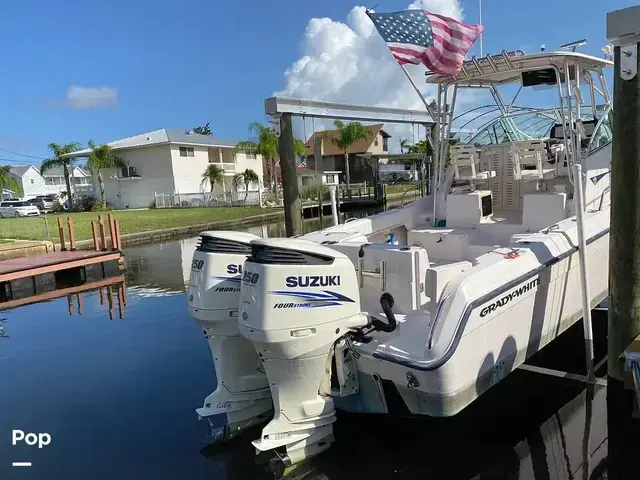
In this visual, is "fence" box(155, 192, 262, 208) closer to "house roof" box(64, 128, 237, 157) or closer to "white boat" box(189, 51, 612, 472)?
"house roof" box(64, 128, 237, 157)

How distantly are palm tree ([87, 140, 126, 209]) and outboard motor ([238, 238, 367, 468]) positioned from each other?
114ft

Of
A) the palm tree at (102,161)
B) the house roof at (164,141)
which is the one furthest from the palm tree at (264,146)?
the palm tree at (102,161)

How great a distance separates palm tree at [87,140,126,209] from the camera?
35062mm

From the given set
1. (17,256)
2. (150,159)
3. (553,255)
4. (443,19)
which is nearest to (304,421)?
(553,255)

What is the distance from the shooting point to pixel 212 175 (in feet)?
118

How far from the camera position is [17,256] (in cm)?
1319

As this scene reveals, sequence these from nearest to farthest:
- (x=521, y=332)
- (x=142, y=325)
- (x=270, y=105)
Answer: (x=521, y=332) < (x=270, y=105) < (x=142, y=325)

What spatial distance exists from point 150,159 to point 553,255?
34116 millimetres

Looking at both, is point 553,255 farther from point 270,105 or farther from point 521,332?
point 270,105

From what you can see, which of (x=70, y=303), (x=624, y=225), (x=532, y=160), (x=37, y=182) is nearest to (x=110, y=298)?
(x=70, y=303)

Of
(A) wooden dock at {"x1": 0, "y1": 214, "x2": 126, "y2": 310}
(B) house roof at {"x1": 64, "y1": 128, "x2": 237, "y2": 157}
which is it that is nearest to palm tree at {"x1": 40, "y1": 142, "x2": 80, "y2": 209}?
(B) house roof at {"x1": 64, "y1": 128, "x2": 237, "y2": 157}

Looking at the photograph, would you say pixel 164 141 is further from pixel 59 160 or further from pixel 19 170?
pixel 19 170

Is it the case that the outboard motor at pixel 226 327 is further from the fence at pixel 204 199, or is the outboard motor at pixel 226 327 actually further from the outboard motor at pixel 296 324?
the fence at pixel 204 199

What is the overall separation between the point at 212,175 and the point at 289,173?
30.0 m
